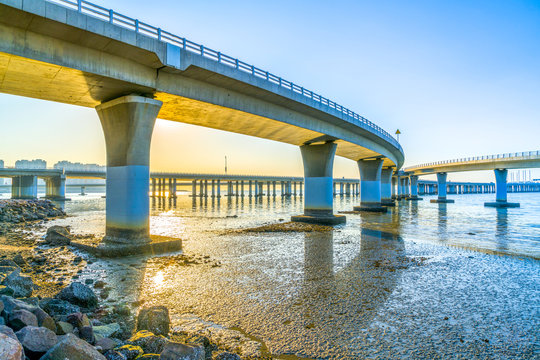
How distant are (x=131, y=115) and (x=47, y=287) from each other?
8445 mm

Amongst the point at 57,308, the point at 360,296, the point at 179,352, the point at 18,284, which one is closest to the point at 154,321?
the point at 179,352

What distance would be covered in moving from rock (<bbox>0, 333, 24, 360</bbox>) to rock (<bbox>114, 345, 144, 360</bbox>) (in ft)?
4.60

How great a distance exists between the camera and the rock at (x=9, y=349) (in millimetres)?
3482

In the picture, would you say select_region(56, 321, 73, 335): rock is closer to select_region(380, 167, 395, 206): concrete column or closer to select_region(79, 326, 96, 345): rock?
select_region(79, 326, 96, 345): rock

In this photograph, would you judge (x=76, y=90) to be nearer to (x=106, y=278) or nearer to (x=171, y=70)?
(x=171, y=70)

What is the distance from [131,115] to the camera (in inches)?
585

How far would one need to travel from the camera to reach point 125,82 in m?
14.2

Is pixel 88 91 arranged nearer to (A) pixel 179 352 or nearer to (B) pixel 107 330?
(B) pixel 107 330

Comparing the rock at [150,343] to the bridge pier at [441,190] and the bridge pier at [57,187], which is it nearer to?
the bridge pier at [441,190]

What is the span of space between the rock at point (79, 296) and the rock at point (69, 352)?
3.85 m

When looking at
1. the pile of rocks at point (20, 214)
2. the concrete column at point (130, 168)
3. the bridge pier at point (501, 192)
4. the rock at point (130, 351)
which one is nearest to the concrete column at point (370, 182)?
the bridge pier at point (501, 192)

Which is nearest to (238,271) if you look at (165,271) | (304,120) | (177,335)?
(165,271)

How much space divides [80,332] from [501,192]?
3102 inches

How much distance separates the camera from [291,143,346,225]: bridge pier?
2977 centimetres
